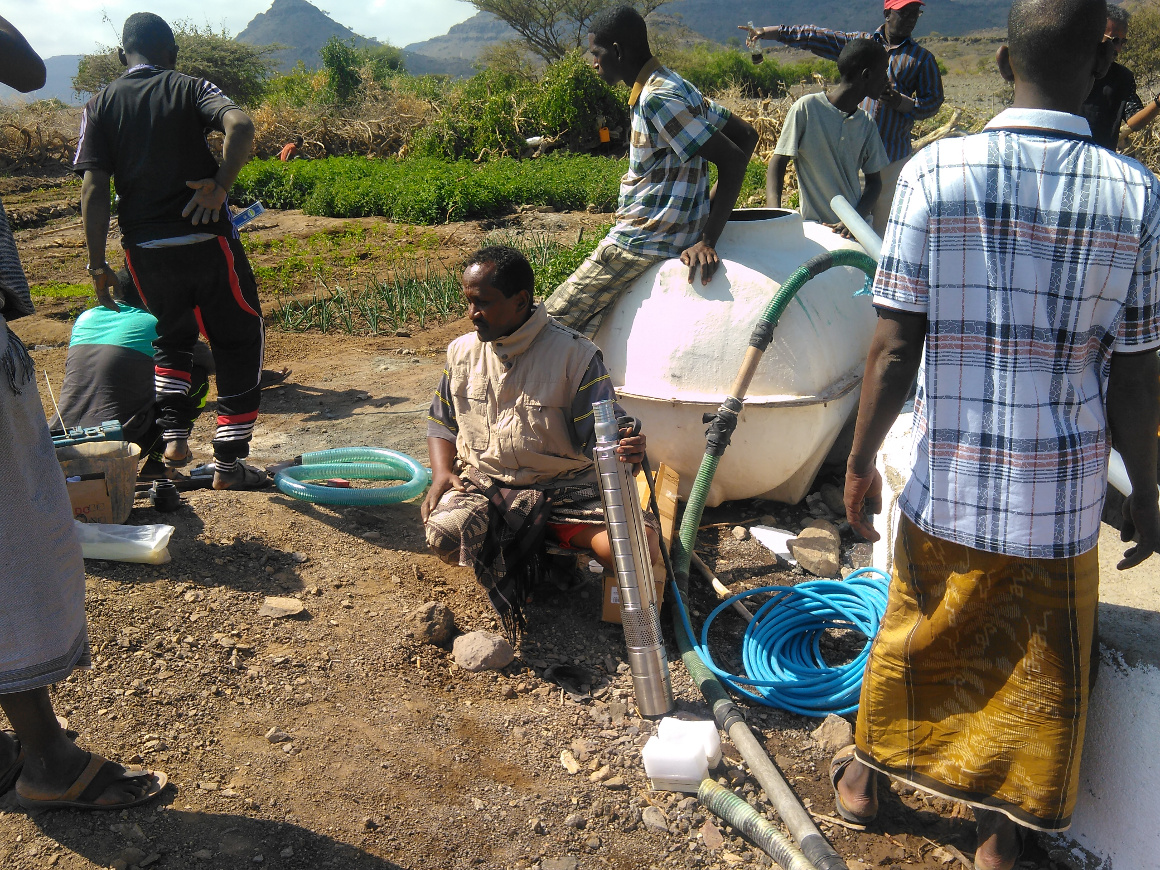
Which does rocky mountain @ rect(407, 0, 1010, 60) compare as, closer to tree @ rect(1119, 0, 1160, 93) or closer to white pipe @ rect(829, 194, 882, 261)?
tree @ rect(1119, 0, 1160, 93)

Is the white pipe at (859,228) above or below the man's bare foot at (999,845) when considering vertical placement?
above

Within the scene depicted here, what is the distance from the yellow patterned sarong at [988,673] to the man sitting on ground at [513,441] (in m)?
1.19

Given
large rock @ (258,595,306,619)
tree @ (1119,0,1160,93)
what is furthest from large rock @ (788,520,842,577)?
tree @ (1119,0,1160,93)

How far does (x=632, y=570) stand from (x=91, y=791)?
1.59 m

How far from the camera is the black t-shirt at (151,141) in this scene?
12.4 feet

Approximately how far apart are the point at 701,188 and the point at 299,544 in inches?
95.8

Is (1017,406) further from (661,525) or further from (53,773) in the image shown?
(53,773)

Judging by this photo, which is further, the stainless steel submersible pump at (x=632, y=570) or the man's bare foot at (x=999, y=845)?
the stainless steel submersible pump at (x=632, y=570)

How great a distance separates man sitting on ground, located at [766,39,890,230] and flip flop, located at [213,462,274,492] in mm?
3195

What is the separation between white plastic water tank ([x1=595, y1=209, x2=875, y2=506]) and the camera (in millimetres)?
3842

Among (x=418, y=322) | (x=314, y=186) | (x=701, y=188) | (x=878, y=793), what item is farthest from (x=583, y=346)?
(x=314, y=186)

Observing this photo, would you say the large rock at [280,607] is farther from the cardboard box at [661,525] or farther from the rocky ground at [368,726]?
the cardboard box at [661,525]

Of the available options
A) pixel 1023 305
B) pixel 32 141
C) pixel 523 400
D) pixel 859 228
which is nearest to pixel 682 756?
pixel 523 400

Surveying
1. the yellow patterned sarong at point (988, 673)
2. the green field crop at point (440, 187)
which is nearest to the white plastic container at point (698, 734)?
the yellow patterned sarong at point (988, 673)
